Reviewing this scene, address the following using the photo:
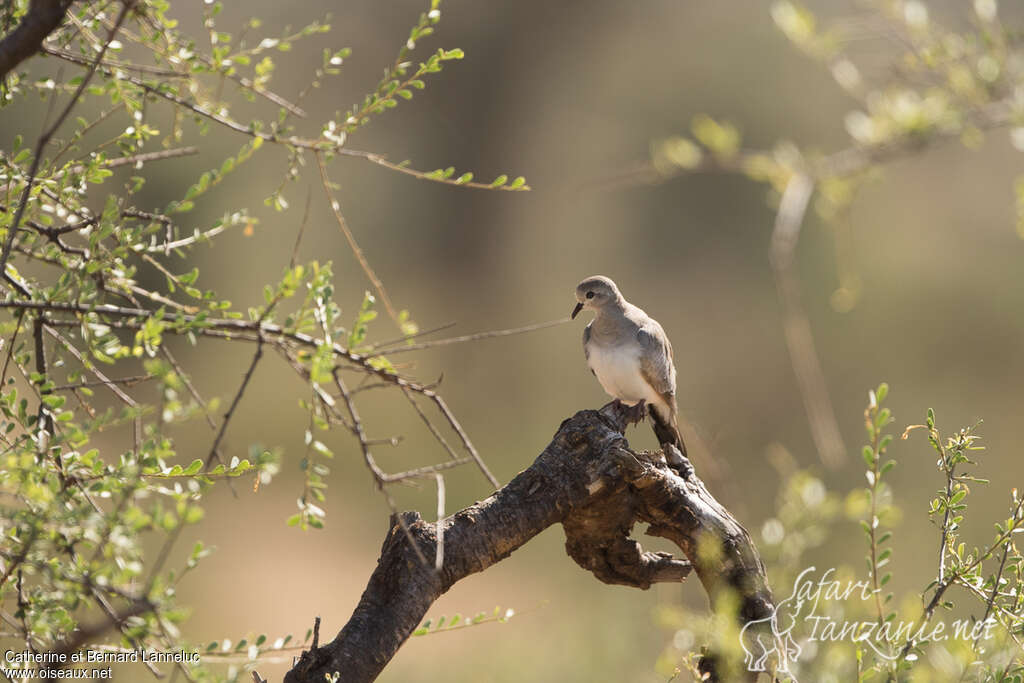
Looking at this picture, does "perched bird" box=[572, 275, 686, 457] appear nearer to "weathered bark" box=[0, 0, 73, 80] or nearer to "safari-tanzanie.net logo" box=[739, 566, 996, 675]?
"safari-tanzanie.net logo" box=[739, 566, 996, 675]

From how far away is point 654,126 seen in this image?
9961 millimetres

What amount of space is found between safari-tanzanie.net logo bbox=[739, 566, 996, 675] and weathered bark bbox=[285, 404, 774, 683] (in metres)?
0.10

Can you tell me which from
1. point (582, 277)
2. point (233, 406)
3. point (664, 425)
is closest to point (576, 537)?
point (664, 425)

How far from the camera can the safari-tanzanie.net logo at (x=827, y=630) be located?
6.02ft

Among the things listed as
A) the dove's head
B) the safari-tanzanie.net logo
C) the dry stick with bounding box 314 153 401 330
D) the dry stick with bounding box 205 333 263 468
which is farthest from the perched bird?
the dry stick with bounding box 205 333 263 468

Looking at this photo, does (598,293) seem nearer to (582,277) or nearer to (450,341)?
(450,341)

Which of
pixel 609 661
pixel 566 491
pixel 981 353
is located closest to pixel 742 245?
pixel 981 353

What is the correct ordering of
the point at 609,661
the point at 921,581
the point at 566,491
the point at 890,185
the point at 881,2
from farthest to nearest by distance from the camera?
1. the point at 890,185
2. the point at 921,581
3. the point at 609,661
4. the point at 566,491
5. the point at 881,2

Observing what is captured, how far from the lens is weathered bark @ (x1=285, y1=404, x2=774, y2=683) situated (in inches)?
80.0

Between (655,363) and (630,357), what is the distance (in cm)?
10

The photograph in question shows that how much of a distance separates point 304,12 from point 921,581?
859 cm

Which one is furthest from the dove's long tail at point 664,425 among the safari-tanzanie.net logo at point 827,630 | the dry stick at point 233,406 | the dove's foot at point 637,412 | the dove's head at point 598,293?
the dry stick at point 233,406

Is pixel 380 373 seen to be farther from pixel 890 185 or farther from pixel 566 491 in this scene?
pixel 890 185

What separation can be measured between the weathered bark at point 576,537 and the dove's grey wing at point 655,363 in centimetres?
84
